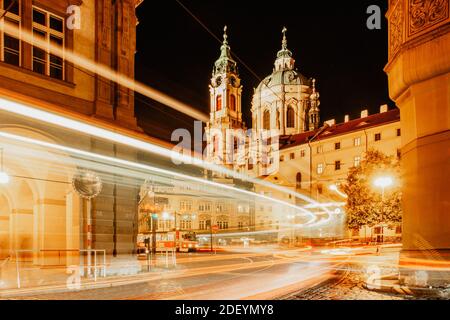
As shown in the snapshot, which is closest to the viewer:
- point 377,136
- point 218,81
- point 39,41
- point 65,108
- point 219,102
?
point 65,108

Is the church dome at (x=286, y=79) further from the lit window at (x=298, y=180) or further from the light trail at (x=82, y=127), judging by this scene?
the light trail at (x=82, y=127)

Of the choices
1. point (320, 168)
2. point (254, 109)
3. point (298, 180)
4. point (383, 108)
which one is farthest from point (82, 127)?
point (254, 109)

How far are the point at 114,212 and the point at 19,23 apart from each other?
24.6 ft

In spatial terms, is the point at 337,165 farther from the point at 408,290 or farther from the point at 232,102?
the point at 408,290

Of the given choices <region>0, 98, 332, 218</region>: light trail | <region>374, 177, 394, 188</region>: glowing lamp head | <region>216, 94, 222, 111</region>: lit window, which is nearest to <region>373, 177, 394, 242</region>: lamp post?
<region>374, 177, 394, 188</region>: glowing lamp head

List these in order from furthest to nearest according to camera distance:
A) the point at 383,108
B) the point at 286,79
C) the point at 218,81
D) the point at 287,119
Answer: the point at 286,79 → the point at 218,81 → the point at 287,119 → the point at 383,108

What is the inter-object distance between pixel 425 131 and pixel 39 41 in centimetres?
1302

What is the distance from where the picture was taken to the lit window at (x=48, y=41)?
16344 mm

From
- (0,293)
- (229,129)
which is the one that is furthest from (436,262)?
(229,129)

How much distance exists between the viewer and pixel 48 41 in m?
16.7

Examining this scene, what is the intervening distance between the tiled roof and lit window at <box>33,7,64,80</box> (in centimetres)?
5165

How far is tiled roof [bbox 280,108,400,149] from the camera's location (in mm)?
64000

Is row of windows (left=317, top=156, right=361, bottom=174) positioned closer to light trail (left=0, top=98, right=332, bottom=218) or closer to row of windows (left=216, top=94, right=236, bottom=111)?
row of windows (left=216, top=94, right=236, bottom=111)

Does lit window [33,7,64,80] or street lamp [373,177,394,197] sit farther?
street lamp [373,177,394,197]
